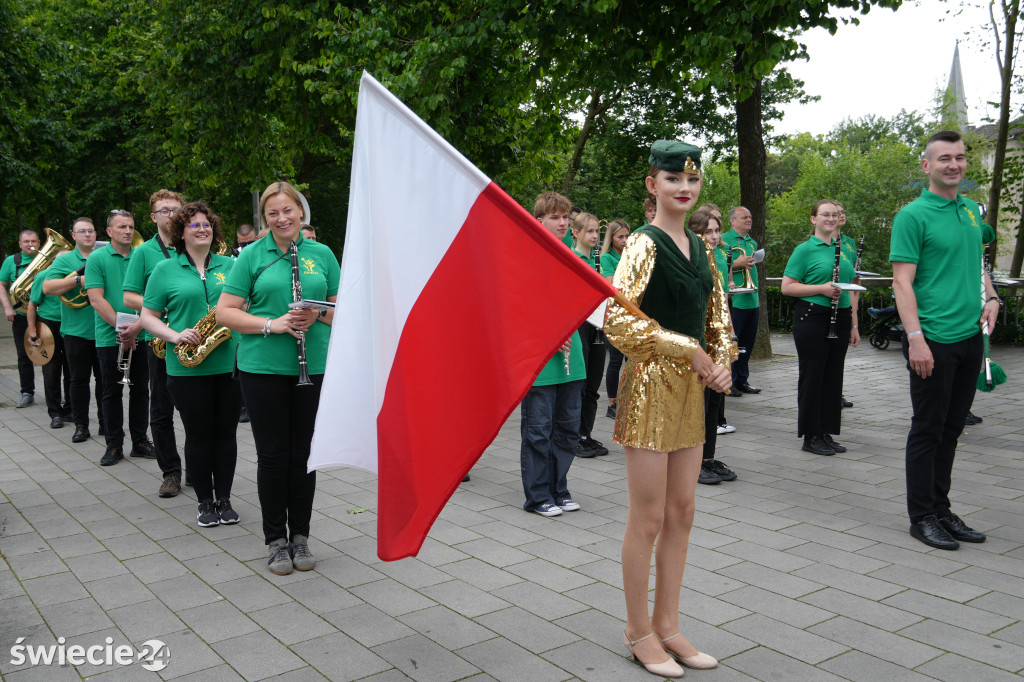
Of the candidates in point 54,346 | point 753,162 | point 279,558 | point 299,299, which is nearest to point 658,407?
point 299,299

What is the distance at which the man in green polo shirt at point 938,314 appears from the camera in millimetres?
5340

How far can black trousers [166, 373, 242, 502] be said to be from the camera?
5984 millimetres

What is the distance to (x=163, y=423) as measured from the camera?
696 cm

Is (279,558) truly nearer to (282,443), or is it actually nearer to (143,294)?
(282,443)

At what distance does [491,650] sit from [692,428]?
135cm

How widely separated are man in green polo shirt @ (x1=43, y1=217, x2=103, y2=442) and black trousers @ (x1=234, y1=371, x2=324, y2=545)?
4.36 m

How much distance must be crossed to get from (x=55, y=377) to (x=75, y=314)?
1.62 meters

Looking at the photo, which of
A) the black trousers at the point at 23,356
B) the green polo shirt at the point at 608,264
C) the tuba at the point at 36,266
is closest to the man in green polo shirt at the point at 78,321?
the tuba at the point at 36,266

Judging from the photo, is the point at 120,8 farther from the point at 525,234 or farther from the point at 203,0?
the point at 525,234

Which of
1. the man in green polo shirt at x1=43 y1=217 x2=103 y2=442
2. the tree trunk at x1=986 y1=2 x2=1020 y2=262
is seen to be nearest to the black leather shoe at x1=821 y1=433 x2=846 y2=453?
the man in green polo shirt at x1=43 y1=217 x2=103 y2=442

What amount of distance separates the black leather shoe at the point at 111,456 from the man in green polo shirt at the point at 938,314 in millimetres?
6424

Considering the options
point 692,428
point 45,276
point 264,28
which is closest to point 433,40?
point 264,28

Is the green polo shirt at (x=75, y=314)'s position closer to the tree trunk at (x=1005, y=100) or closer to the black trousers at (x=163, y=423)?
the black trousers at (x=163, y=423)

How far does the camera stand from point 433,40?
12398 mm
